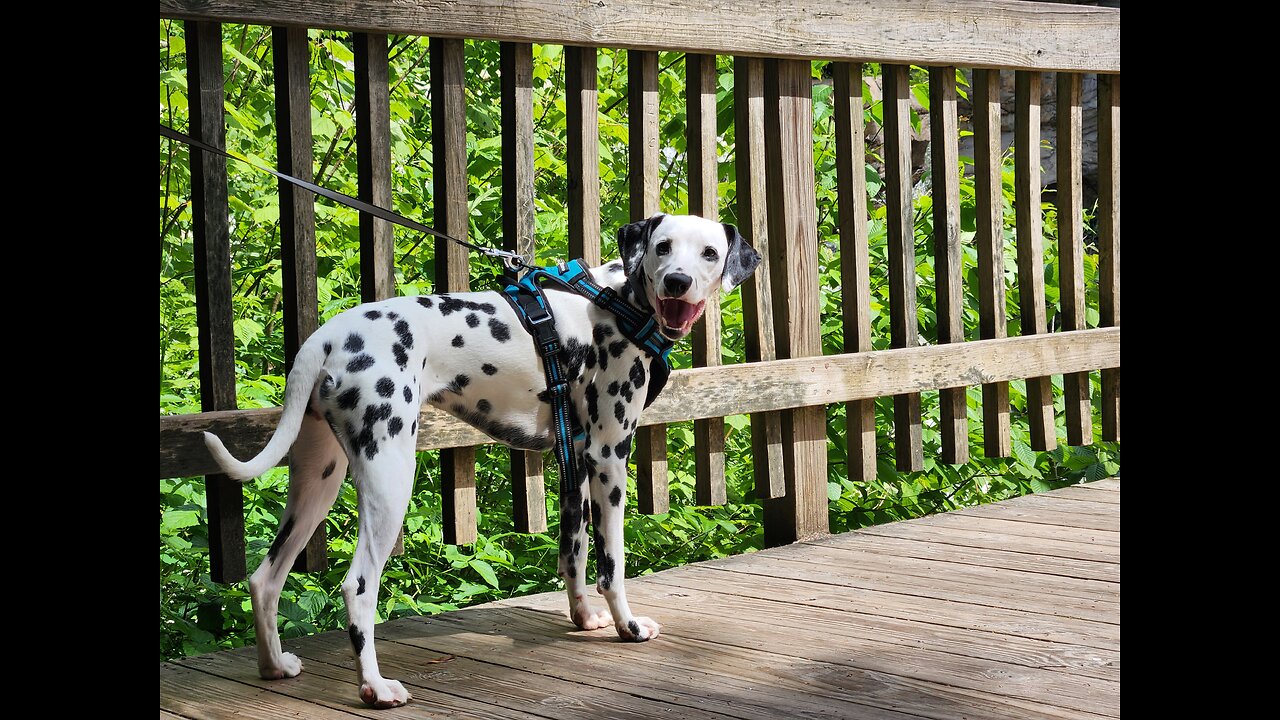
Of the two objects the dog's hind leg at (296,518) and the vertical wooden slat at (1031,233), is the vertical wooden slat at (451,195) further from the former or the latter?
the vertical wooden slat at (1031,233)

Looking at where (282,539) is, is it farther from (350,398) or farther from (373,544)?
(350,398)

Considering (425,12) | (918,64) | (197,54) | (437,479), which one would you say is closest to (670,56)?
(918,64)

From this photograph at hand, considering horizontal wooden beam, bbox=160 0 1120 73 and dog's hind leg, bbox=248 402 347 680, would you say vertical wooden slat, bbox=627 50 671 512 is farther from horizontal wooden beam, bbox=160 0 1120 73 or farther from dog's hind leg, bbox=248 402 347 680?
dog's hind leg, bbox=248 402 347 680

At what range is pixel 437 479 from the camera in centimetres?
632

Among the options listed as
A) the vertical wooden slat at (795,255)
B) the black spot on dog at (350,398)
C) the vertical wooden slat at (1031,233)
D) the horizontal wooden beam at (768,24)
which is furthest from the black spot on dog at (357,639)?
the vertical wooden slat at (1031,233)

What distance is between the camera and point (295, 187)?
3678mm

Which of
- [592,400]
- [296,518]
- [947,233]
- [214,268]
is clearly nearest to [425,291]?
[214,268]

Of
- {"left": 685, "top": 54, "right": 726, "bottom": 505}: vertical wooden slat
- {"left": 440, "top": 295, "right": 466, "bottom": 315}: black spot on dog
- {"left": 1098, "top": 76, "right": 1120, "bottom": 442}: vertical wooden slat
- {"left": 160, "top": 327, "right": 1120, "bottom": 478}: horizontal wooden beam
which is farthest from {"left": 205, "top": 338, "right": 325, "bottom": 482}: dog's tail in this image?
{"left": 1098, "top": 76, "right": 1120, "bottom": 442}: vertical wooden slat

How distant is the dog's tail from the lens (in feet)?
8.97

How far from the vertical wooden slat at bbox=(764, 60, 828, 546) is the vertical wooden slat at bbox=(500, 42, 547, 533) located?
A: 1.11 m

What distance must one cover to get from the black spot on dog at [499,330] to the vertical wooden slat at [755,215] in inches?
62.8

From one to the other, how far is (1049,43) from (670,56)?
7.65 feet

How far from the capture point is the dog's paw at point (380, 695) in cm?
292
